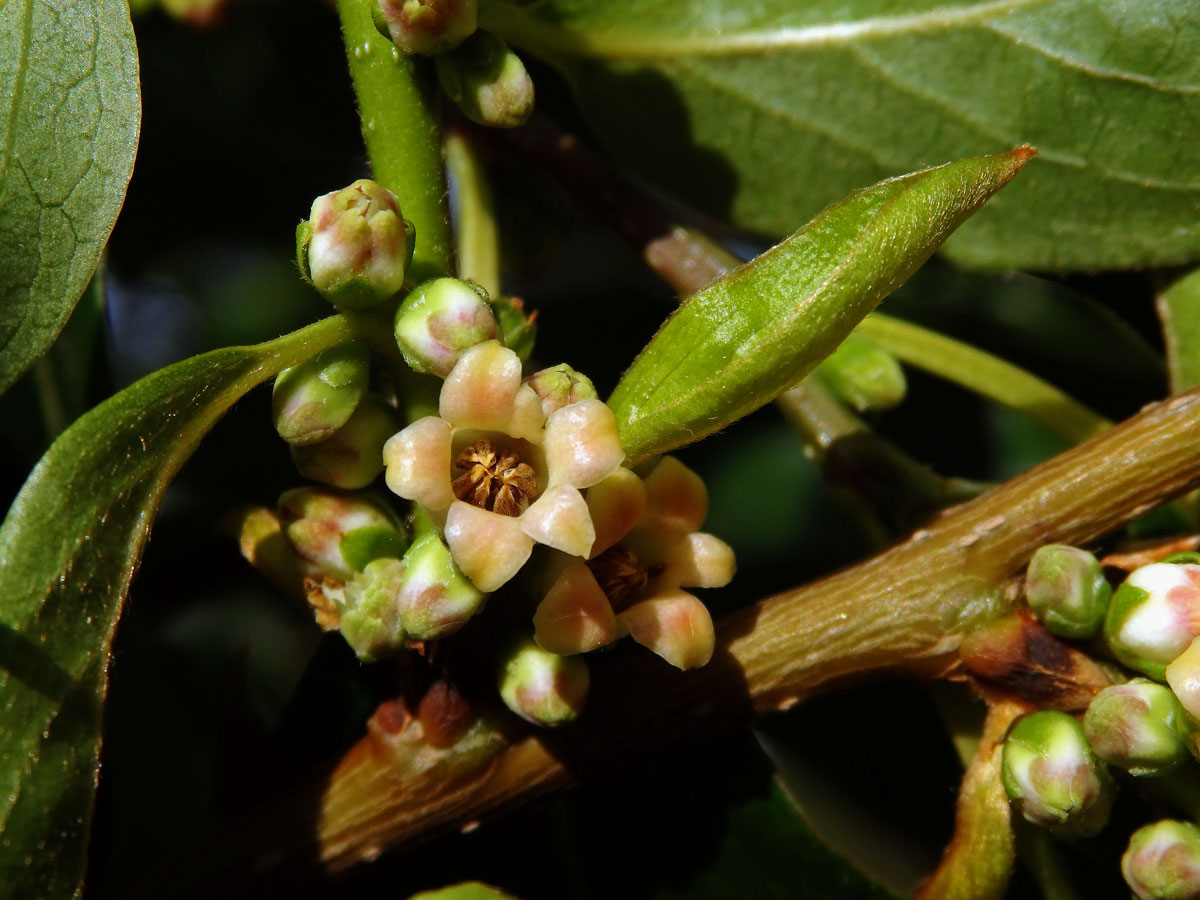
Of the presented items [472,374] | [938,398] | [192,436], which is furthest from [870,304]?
[938,398]

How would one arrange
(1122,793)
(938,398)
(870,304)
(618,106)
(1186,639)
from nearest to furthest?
(870,304) < (1186,639) < (1122,793) < (618,106) < (938,398)

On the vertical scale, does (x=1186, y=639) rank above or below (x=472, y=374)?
below

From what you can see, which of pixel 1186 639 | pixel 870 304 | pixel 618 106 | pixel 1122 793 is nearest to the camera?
A: pixel 870 304

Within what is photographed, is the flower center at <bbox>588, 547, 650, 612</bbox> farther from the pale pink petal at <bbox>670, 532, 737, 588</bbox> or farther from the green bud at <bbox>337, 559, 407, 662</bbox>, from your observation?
the green bud at <bbox>337, 559, 407, 662</bbox>

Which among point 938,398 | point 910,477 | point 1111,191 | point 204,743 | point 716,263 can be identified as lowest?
point 204,743

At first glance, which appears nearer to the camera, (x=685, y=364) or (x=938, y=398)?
(x=685, y=364)

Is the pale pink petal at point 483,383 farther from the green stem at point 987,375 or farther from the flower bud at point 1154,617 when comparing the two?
the green stem at point 987,375

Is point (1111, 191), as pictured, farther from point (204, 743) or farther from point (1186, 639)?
point (204, 743)

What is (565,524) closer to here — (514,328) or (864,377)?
(514,328)

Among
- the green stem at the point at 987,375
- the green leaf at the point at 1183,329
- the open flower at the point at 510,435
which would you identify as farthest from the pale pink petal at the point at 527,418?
the green leaf at the point at 1183,329
